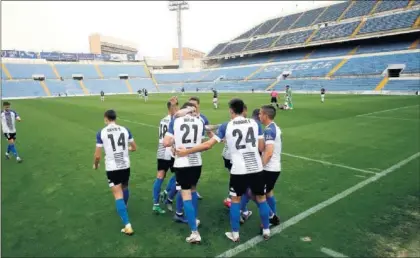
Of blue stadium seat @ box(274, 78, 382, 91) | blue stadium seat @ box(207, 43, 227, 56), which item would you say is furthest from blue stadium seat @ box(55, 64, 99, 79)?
blue stadium seat @ box(274, 78, 382, 91)

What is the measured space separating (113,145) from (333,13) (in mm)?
64953

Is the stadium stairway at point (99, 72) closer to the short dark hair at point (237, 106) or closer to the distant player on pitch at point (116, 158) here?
the distant player on pitch at point (116, 158)

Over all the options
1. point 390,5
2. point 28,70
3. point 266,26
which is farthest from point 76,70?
point 390,5

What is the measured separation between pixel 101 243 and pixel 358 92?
40.3 metres

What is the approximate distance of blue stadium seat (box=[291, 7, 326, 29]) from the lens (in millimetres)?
61763

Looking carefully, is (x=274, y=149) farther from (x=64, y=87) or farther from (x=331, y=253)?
(x=64, y=87)

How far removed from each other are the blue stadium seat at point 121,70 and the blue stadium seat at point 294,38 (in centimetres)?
3633

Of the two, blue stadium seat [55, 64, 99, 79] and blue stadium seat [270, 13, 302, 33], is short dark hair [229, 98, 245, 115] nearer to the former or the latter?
blue stadium seat [270, 13, 302, 33]

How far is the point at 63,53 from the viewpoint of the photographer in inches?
2694

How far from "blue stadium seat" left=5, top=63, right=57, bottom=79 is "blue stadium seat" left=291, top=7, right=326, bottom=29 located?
185ft

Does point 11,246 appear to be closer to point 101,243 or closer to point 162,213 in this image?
point 101,243

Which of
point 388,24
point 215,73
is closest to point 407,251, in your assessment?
→ point 388,24

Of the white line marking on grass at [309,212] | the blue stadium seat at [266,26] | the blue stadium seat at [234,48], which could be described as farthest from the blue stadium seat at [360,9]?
the white line marking on grass at [309,212]

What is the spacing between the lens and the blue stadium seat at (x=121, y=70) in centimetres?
7038
